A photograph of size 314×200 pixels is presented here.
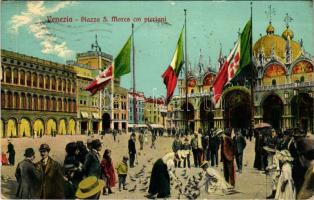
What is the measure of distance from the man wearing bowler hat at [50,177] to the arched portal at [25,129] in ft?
4.61

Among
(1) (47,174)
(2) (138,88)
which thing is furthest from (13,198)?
(2) (138,88)

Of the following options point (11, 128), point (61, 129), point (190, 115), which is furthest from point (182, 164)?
point (11, 128)

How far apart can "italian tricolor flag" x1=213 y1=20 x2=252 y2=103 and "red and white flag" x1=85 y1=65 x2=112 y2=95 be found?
2.42m

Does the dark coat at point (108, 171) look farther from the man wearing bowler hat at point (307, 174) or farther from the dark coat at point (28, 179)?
the man wearing bowler hat at point (307, 174)

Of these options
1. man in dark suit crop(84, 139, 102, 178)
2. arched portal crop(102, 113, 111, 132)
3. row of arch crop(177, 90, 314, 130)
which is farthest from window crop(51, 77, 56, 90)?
row of arch crop(177, 90, 314, 130)

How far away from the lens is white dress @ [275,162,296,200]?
24.7 ft

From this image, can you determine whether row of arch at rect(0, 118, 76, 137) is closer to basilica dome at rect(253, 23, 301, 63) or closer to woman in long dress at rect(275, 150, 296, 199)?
woman in long dress at rect(275, 150, 296, 199)

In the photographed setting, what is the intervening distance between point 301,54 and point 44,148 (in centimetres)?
594

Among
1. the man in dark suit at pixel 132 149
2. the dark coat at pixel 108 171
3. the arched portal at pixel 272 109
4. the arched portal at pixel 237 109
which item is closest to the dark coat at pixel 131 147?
the man in dark suit at pixel 132 149

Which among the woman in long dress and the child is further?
the child

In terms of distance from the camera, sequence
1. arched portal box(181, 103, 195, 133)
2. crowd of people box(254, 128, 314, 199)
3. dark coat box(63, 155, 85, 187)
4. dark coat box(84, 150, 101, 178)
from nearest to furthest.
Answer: dark coat box(63, 155, 85, 187) < dark coat box(84, 150, 101, 178) < crowd of people box(254, 128, 314, 199) < arched portal box(181, 103, 195, 133)

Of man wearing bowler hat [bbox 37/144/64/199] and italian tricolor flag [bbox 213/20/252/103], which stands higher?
italian tricolor flag [bbox 213/20/252/103]

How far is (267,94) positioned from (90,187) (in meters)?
5.49

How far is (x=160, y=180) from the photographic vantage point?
299 inches
